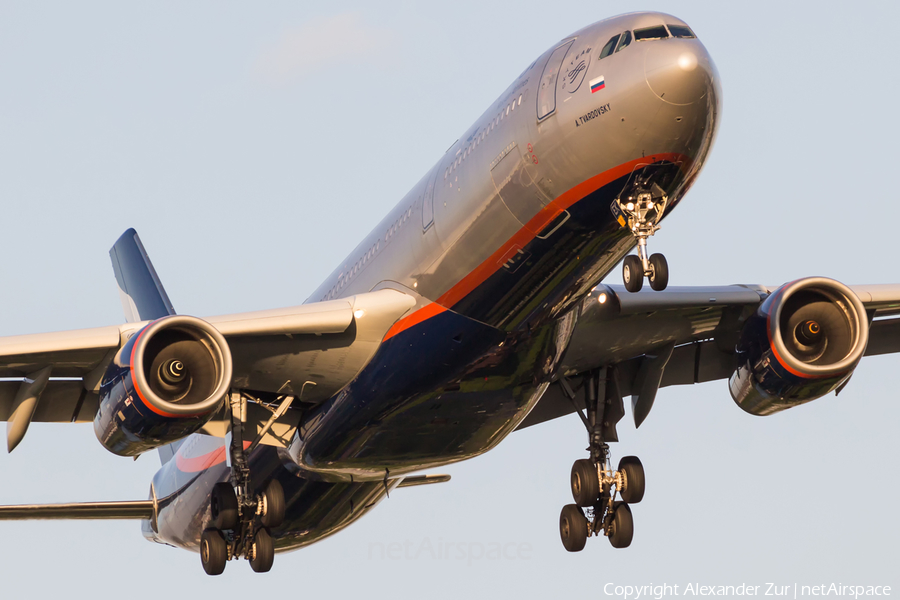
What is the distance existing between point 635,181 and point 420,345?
14.9ft

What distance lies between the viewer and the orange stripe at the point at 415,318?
20797mm

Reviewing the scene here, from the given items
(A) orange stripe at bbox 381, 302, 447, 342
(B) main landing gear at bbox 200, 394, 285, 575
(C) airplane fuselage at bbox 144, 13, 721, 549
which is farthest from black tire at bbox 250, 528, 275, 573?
(A) orange stripe at bbox 381, 302, 447, 342

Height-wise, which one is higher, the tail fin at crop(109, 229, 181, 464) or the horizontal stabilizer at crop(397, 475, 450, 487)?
the tail fin at crop(109, 229, 181, 464)

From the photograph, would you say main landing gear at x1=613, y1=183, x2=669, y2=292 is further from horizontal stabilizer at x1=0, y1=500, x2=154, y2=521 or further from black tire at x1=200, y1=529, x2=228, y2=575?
horizontal stabilizer at x1=0, y1=500, x2=154, y2=521

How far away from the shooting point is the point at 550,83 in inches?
747

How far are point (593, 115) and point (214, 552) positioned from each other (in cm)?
1064

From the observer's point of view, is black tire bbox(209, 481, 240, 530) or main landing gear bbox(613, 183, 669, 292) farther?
black tire bbox(209, 481, 240, 530)

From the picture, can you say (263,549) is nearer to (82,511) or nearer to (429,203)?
(82,511)

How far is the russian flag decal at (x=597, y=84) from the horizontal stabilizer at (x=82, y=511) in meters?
13.7

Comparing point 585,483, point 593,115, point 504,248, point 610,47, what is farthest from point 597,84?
point 585,483

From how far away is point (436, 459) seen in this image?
78.4ft

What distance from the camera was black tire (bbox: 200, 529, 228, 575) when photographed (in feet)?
78.1

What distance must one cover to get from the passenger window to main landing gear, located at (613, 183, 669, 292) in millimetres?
1591

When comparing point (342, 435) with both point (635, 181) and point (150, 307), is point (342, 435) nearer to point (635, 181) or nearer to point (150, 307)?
point (635, 181)
